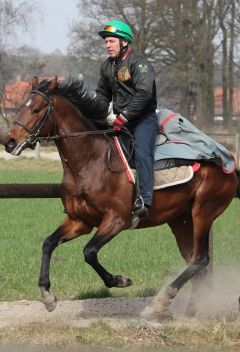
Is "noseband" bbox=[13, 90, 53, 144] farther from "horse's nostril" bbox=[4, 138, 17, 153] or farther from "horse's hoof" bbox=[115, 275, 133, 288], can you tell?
"horse's hoof" bbox=[115, 275, 133, 288]

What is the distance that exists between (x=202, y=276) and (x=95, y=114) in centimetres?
205

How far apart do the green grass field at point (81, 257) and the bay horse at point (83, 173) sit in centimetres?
138

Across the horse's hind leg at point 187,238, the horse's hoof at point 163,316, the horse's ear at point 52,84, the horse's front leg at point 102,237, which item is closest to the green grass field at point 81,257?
the horse's hind leg at point 187,238

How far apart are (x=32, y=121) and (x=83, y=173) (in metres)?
0.61

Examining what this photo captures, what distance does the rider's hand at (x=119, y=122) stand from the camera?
247 inches

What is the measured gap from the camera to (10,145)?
229 inches

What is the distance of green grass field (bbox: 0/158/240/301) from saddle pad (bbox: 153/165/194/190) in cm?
166

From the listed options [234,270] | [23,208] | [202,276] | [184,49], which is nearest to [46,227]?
[23,208]

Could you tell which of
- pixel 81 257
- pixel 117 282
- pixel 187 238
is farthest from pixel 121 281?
pixel 81 257

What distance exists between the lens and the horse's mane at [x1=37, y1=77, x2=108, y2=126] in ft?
20.4

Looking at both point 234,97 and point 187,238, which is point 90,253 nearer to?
point 187,238

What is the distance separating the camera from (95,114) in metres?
6.47

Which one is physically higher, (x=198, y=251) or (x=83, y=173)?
(x=83, y=173)

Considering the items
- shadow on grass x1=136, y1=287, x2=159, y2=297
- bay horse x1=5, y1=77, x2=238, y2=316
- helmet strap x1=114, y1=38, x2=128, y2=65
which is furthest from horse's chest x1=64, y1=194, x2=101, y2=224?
shadow on grass x1=136, y1=287, x2=159, y2=297
